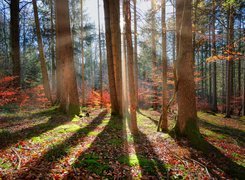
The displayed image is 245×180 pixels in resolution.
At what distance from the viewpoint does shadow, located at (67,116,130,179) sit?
3.44 metres

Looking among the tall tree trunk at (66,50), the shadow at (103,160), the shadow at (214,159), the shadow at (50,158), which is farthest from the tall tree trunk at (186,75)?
the tall tree trunk at (66,50)

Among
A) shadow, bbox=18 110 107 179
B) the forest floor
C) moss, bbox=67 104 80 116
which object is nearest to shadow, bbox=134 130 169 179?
the forest floor

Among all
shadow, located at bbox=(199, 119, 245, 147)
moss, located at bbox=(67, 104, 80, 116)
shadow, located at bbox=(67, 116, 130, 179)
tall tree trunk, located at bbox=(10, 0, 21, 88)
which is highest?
tall tree trunk, located at bbox=(10, 0, 21, 88)

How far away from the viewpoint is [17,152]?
404 cm

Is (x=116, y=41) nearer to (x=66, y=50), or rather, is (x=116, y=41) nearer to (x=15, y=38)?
(x=66, y=50)

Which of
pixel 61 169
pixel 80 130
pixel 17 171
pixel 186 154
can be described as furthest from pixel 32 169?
pixel 186 154

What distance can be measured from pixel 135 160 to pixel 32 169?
230cm

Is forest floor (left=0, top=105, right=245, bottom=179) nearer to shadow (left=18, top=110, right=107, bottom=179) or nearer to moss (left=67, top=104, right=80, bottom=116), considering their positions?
shadow (left=18, top=110, right=107, bottom=179)

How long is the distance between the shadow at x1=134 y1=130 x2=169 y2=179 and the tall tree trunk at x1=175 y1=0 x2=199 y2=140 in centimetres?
153

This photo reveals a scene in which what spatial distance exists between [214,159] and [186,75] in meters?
2.73

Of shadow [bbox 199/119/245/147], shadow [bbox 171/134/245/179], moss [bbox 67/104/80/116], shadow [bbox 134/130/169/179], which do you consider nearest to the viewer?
shadow [bbox 134/130/169/179]

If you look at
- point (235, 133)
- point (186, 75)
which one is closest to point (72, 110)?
point (186, 75)

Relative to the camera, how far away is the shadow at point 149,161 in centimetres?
378

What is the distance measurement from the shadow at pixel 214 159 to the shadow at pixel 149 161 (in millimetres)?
1085
